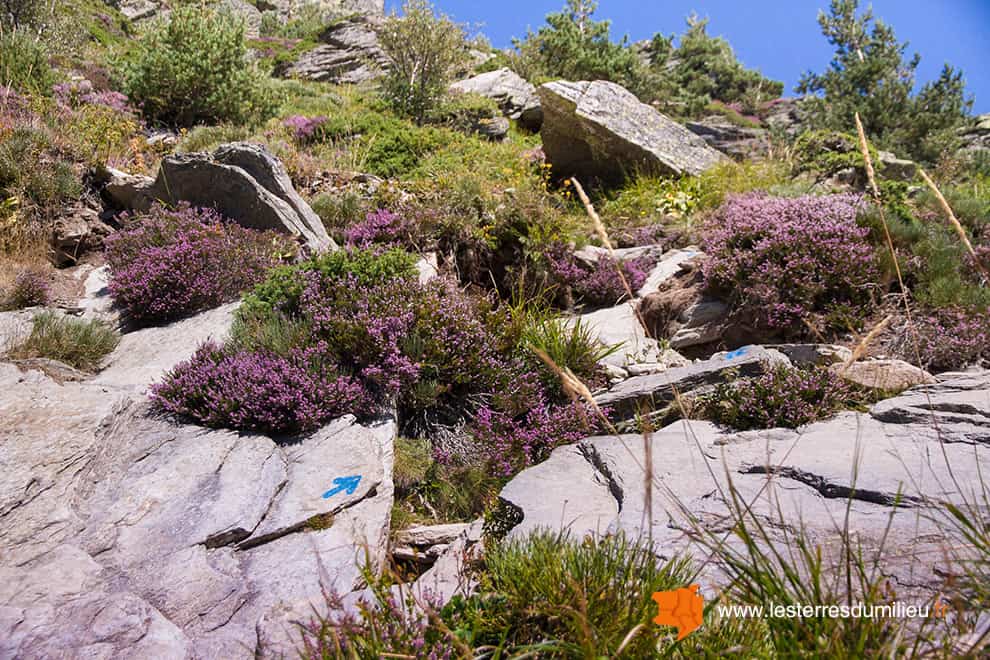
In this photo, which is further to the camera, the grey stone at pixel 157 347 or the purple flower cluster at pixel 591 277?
the purple flower cluster at pixel 591 277

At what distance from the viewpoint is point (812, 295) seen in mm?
6516

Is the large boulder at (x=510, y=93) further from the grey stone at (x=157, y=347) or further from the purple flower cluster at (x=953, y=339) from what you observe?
the purple flower cluster at (x=953, y=339)

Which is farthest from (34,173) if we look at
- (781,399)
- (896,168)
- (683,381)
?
(896,168)

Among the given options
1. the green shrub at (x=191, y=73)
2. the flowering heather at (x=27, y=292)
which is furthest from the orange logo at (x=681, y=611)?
the green shrub at (x=191, y=73)

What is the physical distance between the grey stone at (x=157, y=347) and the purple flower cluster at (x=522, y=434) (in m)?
2.97

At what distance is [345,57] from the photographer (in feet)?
79.9

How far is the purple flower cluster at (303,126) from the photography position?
511 inches

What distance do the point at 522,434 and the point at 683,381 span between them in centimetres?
164

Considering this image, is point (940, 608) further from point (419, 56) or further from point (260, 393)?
point (419, 56)

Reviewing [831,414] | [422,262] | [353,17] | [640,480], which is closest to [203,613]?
[640,480]

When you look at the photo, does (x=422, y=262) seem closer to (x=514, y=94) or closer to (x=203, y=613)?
(x=203, y=613)

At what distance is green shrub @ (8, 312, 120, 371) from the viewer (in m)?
5.46

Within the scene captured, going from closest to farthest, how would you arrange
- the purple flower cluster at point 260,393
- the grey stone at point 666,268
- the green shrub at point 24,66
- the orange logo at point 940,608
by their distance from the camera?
1. the orange logo at point 940,608
2. the purple flower cluster at point 260,393
3. the grey stone at point 666,268
4. the green shrub at point 24,66

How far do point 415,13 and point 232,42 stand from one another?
5736 mm
